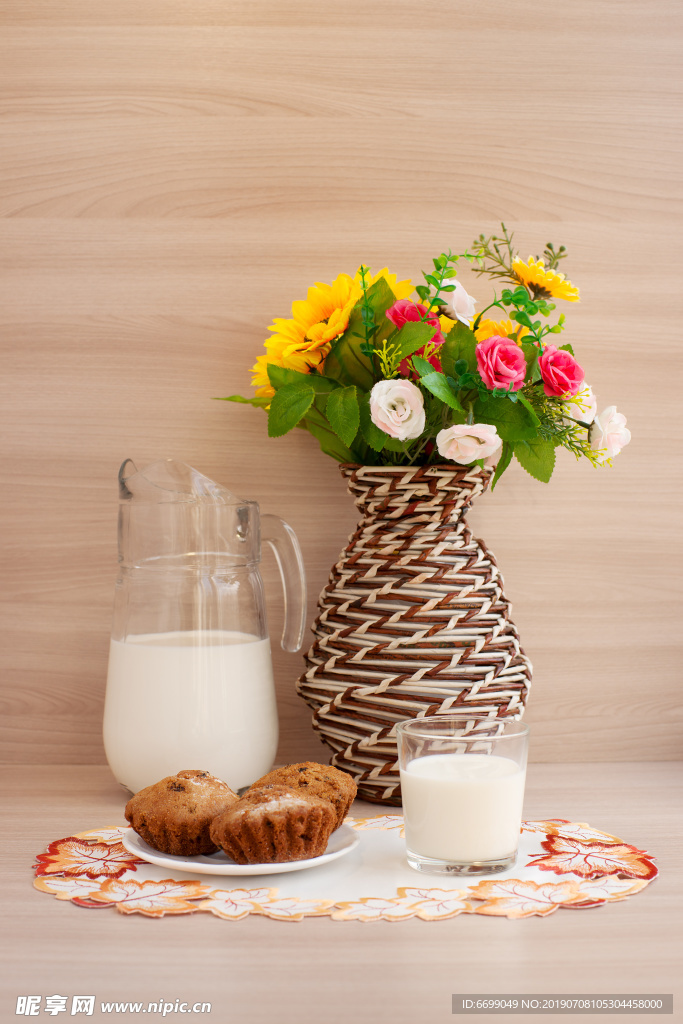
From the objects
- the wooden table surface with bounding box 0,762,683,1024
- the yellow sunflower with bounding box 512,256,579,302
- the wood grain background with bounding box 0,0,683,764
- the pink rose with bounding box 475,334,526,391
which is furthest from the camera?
the wood grain background with bounding box 0,0,683,764

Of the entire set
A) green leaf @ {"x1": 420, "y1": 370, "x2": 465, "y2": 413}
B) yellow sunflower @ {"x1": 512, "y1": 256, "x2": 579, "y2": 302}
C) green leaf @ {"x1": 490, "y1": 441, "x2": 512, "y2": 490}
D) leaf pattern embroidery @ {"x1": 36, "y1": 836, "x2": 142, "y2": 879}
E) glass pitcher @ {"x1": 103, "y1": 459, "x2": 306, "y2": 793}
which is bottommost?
leaf pattern embroidery @ {"x1": 36, "y1": 836, "x2": 142, "y2": 879}

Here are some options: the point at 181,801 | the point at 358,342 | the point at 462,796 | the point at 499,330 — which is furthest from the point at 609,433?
the point at 181,801

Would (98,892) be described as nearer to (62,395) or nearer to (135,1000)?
(135,1000)

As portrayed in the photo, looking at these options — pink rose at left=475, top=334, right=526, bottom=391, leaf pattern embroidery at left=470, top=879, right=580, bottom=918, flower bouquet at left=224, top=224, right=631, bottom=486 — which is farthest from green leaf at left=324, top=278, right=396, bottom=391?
leaf pattern embroidery at left=470, top=879, right=580, bottom=918

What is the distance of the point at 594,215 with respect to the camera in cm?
104

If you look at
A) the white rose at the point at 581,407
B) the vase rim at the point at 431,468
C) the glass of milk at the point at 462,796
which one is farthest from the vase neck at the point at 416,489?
the glass of milk at the point at 462,796

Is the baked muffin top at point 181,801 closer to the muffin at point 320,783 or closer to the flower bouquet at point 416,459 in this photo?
the muffin at point 320,783

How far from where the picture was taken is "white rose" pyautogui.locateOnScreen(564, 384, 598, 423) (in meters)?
0.83

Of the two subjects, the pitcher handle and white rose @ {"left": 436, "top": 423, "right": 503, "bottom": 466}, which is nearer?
white rose @ {"left": 436, "top": 423, "right": 503, "bottom": 466}

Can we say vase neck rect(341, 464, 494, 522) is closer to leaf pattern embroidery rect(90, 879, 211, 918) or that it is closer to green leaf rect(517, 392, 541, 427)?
green leaf rect(517, 392, 541, 427)

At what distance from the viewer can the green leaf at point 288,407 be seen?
0.83 m

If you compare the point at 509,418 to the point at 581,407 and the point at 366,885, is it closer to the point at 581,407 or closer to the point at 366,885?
the point at 581,407

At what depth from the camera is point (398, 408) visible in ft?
2.55

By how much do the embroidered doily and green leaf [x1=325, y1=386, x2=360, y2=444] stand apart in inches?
13.9
